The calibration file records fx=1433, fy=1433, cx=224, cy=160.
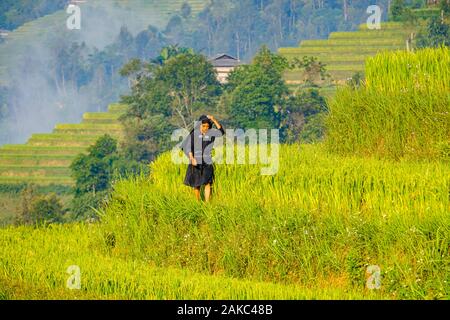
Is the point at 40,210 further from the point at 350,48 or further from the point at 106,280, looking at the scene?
the point at 106,280

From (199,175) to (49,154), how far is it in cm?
10318

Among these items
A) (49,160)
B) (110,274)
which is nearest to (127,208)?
(110,274)

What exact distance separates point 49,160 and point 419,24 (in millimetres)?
33791

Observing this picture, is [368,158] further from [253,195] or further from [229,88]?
[229,88]

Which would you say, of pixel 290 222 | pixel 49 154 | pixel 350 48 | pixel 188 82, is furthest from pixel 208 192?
pixel 350 48

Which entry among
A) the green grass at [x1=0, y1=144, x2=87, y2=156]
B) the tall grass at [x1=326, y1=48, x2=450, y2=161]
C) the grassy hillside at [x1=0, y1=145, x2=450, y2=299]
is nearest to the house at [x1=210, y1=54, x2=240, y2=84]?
the green grass at [x1=0, y1=144, x2=87, y2=156]

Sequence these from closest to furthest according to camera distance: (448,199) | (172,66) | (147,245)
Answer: (448,199)
(147,245)
(172,66)

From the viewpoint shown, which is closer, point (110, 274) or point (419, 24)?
point (110, 274)

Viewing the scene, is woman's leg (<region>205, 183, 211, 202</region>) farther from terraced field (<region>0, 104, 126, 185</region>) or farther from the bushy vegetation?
terraced field (<region>0, 104, 126, 185</region>)

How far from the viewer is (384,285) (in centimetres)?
1619

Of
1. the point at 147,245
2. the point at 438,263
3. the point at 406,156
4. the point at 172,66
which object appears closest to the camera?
the point at 438,263

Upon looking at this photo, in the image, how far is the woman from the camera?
66.1 ft

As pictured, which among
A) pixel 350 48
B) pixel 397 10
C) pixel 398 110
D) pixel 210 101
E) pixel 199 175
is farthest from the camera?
pixel 397 10

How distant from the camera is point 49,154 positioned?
122 meters
